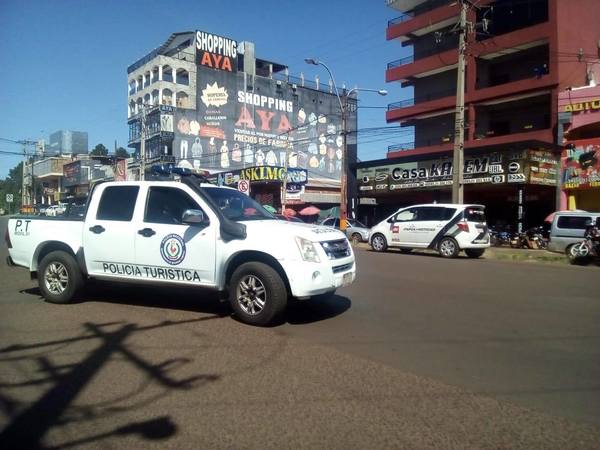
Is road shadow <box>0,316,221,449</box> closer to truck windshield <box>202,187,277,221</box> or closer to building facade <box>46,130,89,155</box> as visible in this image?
truck windshield <box>202,187,277,221</box>

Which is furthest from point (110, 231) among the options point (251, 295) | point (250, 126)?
point (250, 126)

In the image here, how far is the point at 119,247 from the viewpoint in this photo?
702 centimetres

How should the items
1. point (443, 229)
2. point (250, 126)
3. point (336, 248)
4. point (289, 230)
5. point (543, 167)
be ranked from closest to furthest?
point (289, 230) → point (336, 248) → point (443, 229) → point (543, 167) → point (250, 126)

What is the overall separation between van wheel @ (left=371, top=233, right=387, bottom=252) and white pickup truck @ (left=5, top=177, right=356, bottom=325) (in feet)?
39.9

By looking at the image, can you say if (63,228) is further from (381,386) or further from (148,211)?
(381,386)

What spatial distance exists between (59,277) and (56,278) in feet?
0.17

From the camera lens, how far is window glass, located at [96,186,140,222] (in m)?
7.10

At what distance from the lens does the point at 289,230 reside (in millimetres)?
6160

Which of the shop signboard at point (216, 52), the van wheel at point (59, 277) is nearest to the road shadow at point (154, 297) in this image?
the van wheel at point (59, 277)

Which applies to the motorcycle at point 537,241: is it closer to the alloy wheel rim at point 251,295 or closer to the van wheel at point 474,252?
the van wheel at point 474,252

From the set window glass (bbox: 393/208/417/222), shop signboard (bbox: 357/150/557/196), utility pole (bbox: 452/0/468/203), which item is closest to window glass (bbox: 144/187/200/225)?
window glass (bbox: 393/208/417/222)

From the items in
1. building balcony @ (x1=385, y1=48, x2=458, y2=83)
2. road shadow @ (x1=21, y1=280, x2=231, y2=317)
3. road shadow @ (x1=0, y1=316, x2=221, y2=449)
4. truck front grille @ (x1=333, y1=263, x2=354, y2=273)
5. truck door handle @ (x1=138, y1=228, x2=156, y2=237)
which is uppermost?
building balcony @ (x1=385, y1=48, x2=458, y2=83)

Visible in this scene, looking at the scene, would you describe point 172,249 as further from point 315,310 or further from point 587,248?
point 587,248

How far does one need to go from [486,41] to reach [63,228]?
31640 millimetres
